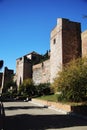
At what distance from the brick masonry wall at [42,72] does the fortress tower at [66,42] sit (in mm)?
8263

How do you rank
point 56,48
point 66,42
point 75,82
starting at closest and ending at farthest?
1. point 75,82
2. point 66,42
3. point 56,48

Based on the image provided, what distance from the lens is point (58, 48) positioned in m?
38.2

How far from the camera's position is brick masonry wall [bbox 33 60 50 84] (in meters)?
47.6

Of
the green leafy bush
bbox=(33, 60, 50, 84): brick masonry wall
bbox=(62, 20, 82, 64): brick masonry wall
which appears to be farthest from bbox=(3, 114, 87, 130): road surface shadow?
bbox=(33, 60, 50, 84): brick masonry wall

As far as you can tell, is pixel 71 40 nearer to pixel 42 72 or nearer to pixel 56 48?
pixel 56 48

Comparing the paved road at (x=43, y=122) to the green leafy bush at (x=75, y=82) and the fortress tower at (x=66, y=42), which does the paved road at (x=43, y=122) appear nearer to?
the green leafy bush at (x=75, y=82)

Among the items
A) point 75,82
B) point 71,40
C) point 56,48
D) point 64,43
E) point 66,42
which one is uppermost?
Result: point 71,40

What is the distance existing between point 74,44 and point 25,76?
27.0m

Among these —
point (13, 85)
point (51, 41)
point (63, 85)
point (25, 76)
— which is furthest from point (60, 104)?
point (13, 85)

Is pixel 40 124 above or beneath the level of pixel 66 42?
beneath

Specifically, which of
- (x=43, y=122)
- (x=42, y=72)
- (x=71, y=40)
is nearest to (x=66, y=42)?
(x=71, y=40)

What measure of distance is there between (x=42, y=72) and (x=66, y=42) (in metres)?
14.7

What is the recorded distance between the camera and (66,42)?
3744 centimetres

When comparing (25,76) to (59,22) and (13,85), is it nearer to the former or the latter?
(13,85)
